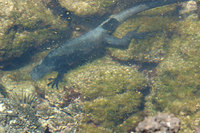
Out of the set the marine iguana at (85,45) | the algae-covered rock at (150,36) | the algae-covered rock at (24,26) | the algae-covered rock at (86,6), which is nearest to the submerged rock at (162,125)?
the algae-covered rock at (150,36)

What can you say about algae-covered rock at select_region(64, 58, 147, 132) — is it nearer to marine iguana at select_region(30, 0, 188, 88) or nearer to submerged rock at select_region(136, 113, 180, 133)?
marine iguana at select_region(30, 0, 188, 88)

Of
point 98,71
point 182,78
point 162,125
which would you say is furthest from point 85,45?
point 162,125

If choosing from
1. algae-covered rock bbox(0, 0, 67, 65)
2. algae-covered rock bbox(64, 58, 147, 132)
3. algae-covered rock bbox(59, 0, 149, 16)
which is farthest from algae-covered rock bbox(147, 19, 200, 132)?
algae-covered rock bbox(0, 0, 67, 65)

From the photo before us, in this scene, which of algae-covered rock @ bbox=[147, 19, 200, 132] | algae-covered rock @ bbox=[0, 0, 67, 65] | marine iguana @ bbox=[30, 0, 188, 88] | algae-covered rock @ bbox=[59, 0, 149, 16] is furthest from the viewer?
algae-covered rock @ bbox=[59, 0, 149, 16]

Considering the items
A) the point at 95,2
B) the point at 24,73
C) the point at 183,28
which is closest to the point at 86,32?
the point at 95,2

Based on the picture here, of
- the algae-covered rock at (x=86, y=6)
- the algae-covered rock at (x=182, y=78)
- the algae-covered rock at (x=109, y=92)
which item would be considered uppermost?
the algae-covered rock at (x=86, y=6)

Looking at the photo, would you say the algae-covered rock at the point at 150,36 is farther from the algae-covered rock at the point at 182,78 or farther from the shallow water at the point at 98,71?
the algae-covered rock at the point at 182,78
